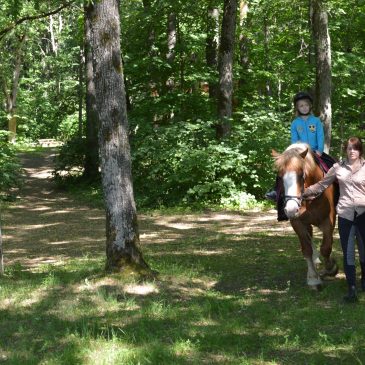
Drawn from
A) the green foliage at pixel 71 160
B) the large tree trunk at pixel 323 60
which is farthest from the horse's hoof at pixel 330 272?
the green foliage at pixel 71 160

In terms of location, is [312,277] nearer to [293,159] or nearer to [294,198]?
[294,198]

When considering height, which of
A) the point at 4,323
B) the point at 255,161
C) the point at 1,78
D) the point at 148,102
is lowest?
the point at 4,323

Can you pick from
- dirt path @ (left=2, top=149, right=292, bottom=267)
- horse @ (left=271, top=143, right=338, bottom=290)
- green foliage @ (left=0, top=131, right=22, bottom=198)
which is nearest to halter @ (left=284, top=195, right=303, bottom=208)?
horse @ (left=271, top=143, right=338, bottom=290)

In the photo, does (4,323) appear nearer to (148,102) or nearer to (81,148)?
(148,102)

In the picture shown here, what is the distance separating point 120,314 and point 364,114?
23691 mm

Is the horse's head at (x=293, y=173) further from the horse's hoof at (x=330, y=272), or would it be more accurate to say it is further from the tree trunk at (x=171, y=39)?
the tree trunk at (x=171, y=39)

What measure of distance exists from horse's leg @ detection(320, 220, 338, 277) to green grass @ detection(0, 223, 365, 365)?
196 mm

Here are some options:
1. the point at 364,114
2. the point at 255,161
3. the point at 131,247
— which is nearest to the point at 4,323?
the point at 131,247

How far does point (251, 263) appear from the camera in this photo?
933 centimetres

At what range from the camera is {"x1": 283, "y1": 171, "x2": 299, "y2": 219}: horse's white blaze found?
6516 mm

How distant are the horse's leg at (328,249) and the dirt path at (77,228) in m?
4.41

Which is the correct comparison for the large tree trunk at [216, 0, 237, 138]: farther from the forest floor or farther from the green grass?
the green grass

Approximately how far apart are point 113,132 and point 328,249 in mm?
3496

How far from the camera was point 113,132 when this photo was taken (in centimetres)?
745
